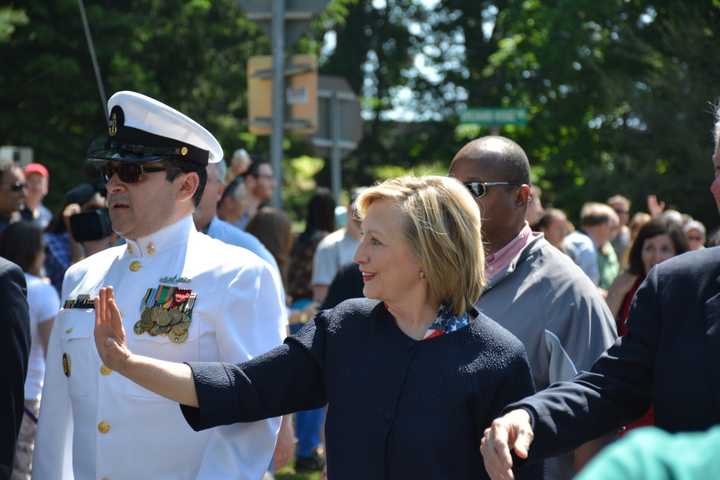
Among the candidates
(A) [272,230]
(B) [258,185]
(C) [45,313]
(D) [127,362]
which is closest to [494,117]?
(B) [258,185]

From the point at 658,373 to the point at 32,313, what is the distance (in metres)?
4.11

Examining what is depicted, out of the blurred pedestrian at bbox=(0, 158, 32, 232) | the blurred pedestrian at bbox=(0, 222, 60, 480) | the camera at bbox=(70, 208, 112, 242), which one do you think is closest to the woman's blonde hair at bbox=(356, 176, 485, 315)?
the camera at bbox=(70, 208, 112, 242)

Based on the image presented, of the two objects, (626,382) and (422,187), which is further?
(422,187)

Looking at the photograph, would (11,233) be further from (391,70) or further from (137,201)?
(391,70)

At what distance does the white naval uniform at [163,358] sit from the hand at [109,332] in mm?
490

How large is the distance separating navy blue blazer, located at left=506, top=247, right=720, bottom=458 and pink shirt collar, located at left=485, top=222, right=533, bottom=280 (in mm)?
996

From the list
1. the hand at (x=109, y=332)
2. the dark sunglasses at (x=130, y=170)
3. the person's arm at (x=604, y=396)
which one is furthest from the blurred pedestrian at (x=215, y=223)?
the person's arm at (x=604, y=396)

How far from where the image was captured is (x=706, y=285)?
2.96 metres

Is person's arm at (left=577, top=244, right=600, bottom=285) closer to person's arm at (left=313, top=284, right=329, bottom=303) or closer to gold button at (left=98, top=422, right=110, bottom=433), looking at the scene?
person's arm at (left=313, top=284, right=329, bottom=303)

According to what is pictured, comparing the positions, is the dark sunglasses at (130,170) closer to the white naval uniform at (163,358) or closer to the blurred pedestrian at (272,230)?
the white naval uniform at (163,358)

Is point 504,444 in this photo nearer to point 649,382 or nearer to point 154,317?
point 649,382

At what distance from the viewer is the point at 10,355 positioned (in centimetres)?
379

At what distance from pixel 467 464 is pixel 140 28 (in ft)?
68.1

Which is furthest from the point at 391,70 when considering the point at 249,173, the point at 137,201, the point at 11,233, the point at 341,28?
the point at 137,201
